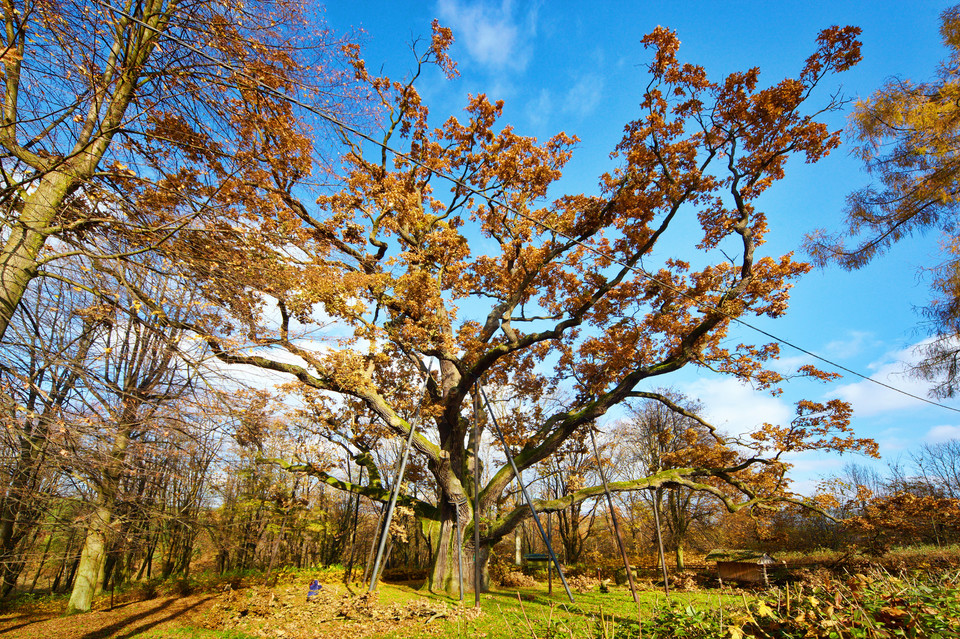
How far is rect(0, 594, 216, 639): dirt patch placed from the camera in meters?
8.01

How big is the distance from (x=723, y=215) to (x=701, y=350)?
3.06 metres

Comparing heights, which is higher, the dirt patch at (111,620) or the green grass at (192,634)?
the green grass at (192,634)

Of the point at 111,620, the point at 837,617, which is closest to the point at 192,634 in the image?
the point at 111,620

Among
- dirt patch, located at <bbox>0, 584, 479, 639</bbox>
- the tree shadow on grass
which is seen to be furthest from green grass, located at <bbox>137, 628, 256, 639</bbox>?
the tree shadow on grass

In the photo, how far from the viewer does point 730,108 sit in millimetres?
7355

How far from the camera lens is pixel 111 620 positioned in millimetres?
9133

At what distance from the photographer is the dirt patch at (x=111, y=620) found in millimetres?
8013

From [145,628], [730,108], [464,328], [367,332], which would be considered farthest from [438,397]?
[730,108]

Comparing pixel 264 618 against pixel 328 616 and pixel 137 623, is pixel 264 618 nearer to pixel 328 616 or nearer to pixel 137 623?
pixel 328 616

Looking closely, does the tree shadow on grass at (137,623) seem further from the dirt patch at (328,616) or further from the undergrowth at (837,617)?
the undergrowth at (837,617)

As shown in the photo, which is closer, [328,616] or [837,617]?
[837,617]

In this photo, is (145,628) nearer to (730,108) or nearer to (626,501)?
(730,108)

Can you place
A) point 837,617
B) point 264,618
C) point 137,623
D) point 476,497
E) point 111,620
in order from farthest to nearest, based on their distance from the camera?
point 111,620, point 137,623, point 264,618, point 476,497, point 837,617

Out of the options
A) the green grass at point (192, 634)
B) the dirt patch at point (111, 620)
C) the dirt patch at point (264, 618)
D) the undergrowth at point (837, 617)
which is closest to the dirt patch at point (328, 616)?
the dirt patch at point (264, 618)
